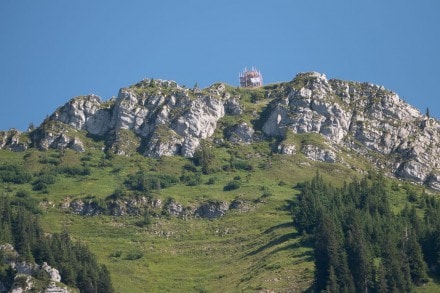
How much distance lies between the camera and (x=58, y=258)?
186375 millimetres

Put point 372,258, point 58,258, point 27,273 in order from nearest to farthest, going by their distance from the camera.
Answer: point 27,273, point 58,258, point 372,258

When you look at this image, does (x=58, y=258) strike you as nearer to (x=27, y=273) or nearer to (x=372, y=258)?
(x=27, y=273)

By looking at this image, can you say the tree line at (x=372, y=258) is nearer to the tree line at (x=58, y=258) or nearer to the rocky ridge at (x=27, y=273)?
the tree line at (x=58, y=258)

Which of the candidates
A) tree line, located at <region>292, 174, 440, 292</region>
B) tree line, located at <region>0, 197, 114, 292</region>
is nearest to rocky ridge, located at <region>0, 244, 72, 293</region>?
tree line, located at <region>0, 197, 114, 292</region>

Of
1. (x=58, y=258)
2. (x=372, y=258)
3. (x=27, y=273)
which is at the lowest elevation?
(x=372, y=258)

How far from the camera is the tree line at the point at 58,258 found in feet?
598

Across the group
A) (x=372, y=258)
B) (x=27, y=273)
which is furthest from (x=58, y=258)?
(x=372, y=258)

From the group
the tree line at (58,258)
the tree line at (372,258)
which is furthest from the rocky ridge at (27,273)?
the tree line at (372,258)

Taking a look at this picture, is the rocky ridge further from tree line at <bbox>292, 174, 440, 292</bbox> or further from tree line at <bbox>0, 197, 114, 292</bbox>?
tree line at <bbox>292, 174, 440, 292</bbox>

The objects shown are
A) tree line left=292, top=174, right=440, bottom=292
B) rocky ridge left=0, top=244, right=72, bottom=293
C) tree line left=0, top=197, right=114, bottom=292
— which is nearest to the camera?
rocky ridge left=0, top=244, right=72, bottom=293

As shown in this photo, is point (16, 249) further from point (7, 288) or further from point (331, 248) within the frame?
point (331, 248)

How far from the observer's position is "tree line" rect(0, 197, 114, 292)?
182m

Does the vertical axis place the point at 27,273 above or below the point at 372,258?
above

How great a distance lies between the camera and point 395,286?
17638 centimetres
